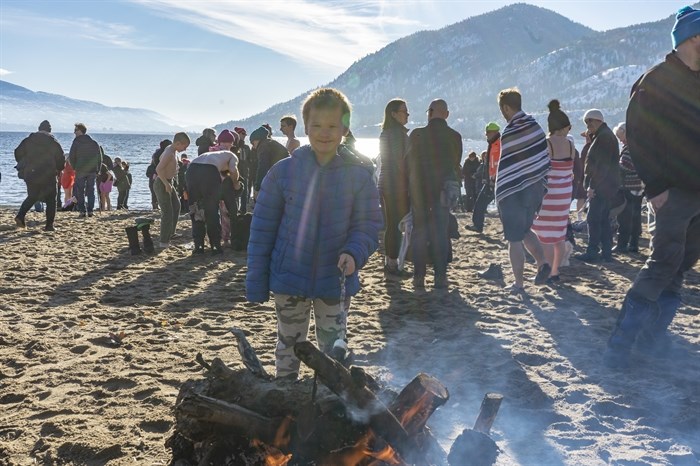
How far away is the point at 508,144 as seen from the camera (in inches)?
227

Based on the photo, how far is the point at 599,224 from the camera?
323 inches

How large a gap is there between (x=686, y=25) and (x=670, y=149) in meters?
0.83

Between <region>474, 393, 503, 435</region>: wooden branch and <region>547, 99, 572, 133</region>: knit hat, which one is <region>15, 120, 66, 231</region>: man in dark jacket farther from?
<region>474, 393, 503, 435</region>: wooden branch

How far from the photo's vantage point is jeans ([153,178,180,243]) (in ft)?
30.8

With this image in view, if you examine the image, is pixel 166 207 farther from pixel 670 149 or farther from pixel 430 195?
pixel 670 149

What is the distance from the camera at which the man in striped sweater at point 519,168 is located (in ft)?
18.7

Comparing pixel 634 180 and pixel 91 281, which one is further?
pixel 634 180

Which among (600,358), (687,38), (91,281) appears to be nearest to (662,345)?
(600,358)

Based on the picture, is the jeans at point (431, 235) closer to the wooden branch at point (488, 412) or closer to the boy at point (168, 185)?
the wooden branch at point (488, 412)

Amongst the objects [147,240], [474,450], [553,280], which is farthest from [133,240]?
[474,450]

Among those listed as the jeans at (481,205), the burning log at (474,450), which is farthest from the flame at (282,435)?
the jeans at (481,205)

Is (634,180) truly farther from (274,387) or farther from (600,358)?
(274,387)

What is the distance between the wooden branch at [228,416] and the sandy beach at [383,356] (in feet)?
3.23

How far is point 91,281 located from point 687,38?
706 cm
